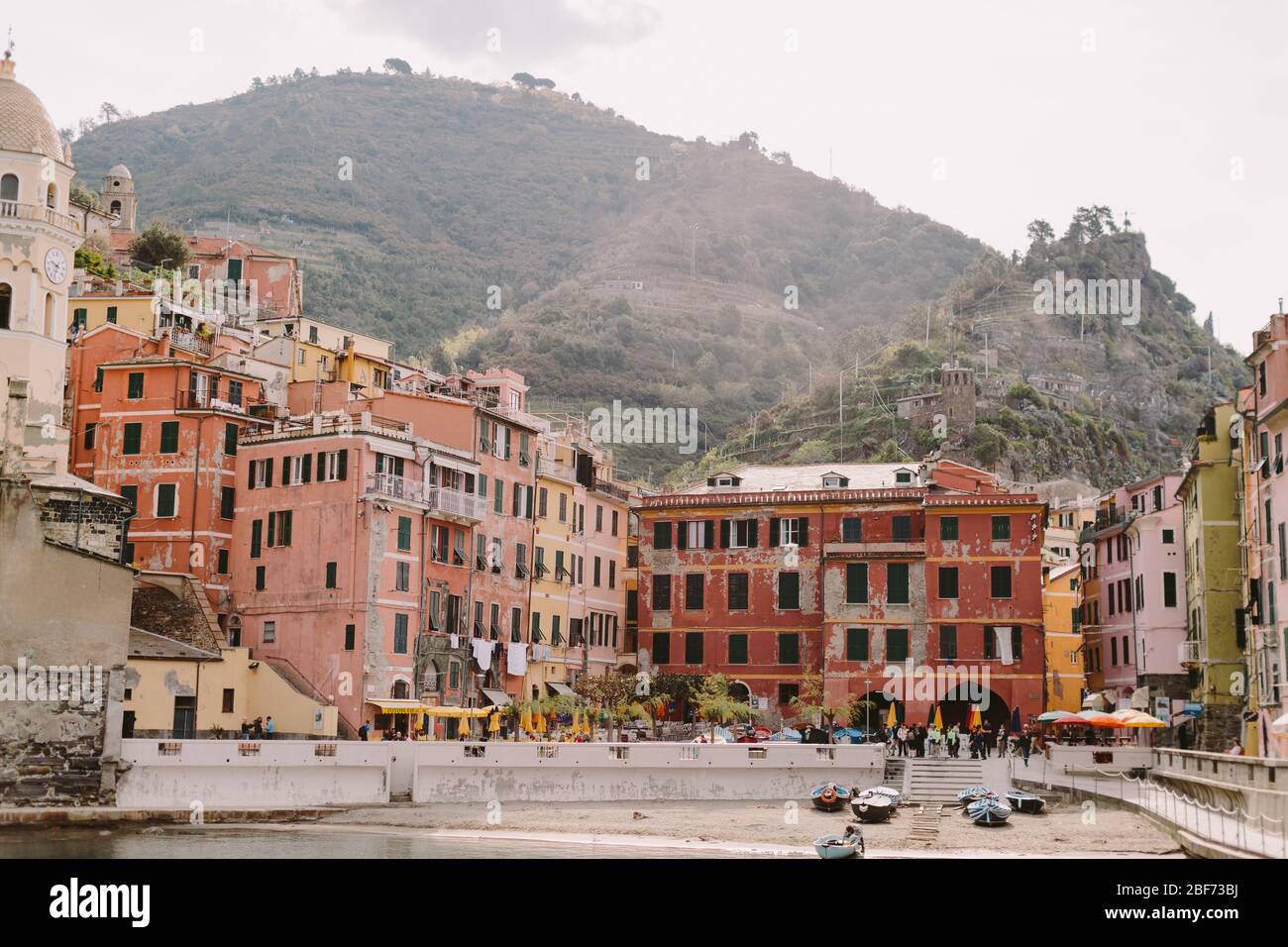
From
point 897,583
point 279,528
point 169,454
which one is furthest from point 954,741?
point 169,454

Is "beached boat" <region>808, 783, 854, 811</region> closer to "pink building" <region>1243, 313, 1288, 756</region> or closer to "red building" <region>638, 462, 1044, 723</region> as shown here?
"pink building" <region>1243, 313, 1288, 756</region>

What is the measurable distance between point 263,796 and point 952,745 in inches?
1058

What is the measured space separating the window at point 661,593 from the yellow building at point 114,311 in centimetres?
2923

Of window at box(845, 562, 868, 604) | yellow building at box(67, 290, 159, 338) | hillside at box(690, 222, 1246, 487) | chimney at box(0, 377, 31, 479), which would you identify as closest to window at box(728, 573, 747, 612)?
window at box(845, 562, 868, 604)

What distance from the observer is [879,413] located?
152375mm

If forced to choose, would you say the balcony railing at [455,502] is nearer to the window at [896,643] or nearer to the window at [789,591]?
the window at [789,591]

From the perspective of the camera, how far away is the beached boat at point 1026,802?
50.7 meters

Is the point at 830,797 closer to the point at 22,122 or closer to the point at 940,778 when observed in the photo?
the point at 940,778

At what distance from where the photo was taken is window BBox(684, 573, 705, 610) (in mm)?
76250

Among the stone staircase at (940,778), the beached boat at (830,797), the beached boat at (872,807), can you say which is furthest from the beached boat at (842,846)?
the stone staircase at (940,778)

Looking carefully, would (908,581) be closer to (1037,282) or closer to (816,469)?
(816,469)

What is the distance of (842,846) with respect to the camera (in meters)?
41.4

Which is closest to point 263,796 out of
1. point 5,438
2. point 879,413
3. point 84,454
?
point 5,438
